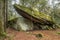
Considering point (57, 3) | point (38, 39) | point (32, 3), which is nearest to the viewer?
point (38, 39)

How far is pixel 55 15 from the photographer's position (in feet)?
49.0

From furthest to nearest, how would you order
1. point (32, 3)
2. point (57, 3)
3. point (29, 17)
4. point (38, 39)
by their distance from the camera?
point (57, 3), point (32, 3), point (29, 17), point (38, 39)

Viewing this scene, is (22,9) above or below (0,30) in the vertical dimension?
above

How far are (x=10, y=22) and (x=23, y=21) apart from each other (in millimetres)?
761

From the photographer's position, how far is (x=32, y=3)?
586 inches

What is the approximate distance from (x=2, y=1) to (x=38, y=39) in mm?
2271

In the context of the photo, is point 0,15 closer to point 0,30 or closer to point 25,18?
point 0,30

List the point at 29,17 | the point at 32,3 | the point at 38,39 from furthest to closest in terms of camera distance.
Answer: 1. the point at 32,3
2. the point at 29,17
3. the point at 38,39

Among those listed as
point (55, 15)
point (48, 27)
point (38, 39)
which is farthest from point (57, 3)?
point (38, 39)

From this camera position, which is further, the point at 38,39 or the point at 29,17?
the point at 29,17

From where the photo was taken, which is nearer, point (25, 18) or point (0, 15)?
point (0, 15)

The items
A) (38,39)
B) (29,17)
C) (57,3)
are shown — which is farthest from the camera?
(57,3)

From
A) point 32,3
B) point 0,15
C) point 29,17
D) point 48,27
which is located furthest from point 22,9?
point 32,3

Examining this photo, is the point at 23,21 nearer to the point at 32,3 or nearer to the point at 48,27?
the point at 48,27
